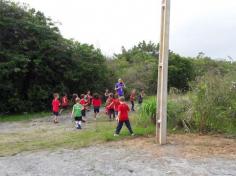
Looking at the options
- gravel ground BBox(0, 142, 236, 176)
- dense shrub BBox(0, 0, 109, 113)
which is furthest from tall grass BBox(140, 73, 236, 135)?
dense shrub BBox(0, 0, 109, 113)

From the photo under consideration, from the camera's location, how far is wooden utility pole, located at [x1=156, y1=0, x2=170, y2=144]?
14234mm

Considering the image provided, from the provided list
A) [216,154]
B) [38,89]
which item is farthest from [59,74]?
[216,154]

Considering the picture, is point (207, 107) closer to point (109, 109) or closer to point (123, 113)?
point (123, 113)

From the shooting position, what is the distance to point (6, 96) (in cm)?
2723

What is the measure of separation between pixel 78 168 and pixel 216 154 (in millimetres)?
4172

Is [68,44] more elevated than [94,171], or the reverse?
[68,44]

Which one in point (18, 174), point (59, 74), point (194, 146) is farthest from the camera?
point (59, 74)

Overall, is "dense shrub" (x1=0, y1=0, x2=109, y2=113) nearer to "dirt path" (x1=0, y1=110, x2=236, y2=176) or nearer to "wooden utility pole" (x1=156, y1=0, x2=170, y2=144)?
"wooden utility pole" (x1=156, y1=0, x2=170, y2=144)

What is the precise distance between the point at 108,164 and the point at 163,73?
418cm

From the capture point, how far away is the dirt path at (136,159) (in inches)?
416

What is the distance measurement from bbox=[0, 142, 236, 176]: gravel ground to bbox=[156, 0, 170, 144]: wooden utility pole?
1.60 m

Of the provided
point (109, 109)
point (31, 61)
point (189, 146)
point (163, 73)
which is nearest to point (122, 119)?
point (163, 73)

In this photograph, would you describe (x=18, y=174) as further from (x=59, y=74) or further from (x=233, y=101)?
(x=59, y=74)

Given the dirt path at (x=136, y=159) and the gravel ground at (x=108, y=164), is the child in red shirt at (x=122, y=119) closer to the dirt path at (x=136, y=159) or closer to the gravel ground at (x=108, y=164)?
the dirt path at (x=136, y=159)
